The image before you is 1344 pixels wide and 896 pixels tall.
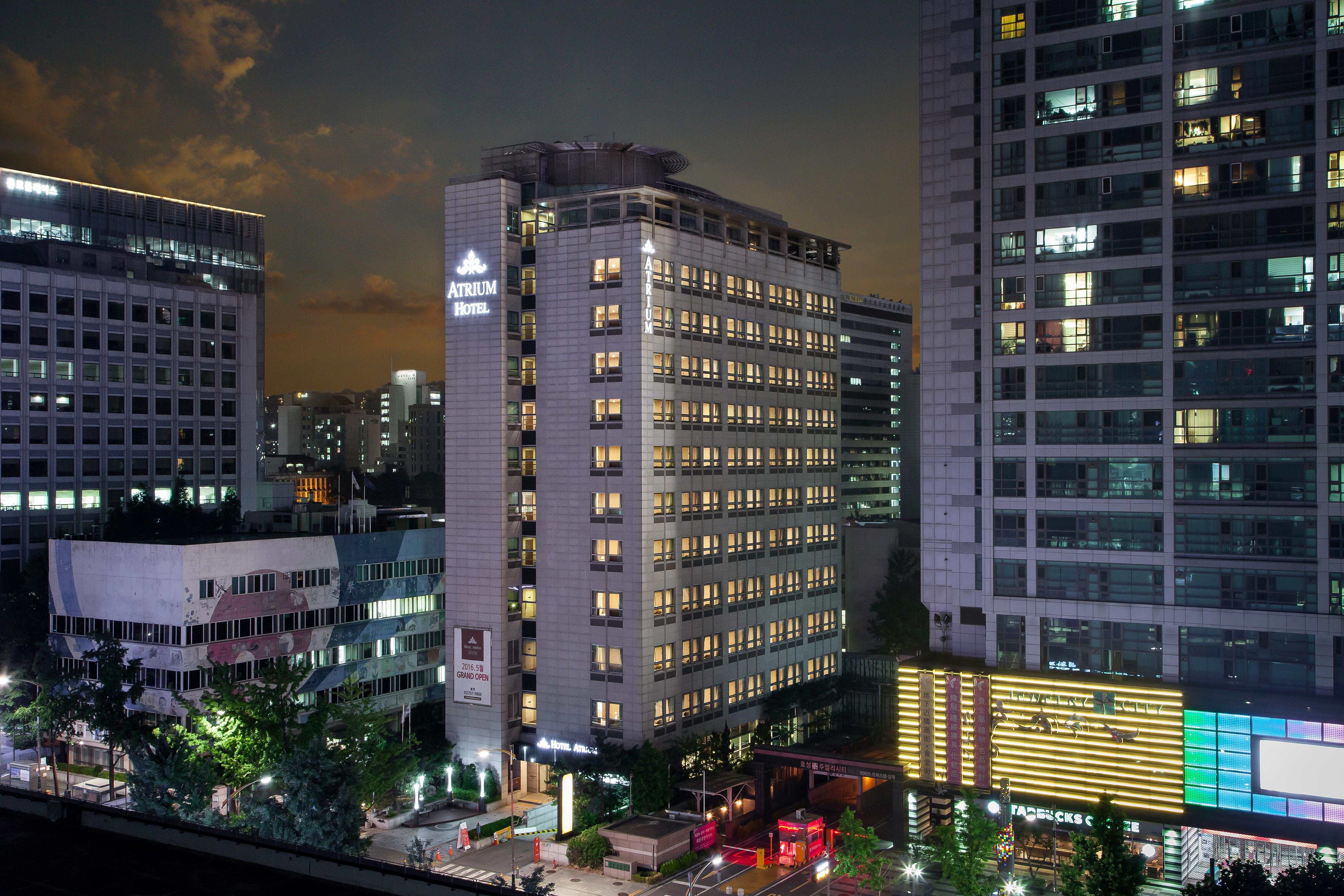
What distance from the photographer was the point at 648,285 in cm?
8656

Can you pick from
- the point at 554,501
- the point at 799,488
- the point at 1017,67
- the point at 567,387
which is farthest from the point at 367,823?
the point at 1017,67

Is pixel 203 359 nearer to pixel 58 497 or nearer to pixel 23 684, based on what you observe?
pixel 58 497

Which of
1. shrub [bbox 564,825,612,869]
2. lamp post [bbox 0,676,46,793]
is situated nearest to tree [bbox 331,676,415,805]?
shrub [bbox 564,825,612,869]

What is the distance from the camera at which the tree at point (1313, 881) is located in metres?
50.8

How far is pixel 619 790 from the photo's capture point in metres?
80.6

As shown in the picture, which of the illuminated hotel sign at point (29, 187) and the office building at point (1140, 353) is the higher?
the illuminated hotel sign at point (29, 187)

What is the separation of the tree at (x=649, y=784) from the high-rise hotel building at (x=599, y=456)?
440cm

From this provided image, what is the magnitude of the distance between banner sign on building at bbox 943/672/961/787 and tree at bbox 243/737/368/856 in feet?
127

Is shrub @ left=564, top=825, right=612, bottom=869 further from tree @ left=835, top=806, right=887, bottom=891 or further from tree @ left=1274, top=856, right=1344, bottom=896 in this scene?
tree @ left=1274, top=856, right=1344, bottom=896

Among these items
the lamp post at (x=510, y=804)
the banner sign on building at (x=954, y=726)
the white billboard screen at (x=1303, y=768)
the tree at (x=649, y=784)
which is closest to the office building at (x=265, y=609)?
the lamp post at (x=510, y=804)

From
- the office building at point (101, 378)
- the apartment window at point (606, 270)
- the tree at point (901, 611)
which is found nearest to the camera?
the apartment window at point (606, 270)

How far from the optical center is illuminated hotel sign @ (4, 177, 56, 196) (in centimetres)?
14900

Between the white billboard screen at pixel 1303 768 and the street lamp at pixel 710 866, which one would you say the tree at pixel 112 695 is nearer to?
the street lamp at pixel 710 866

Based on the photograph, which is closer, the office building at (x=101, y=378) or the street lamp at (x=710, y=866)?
the street lamp at (x=710, y=866)
